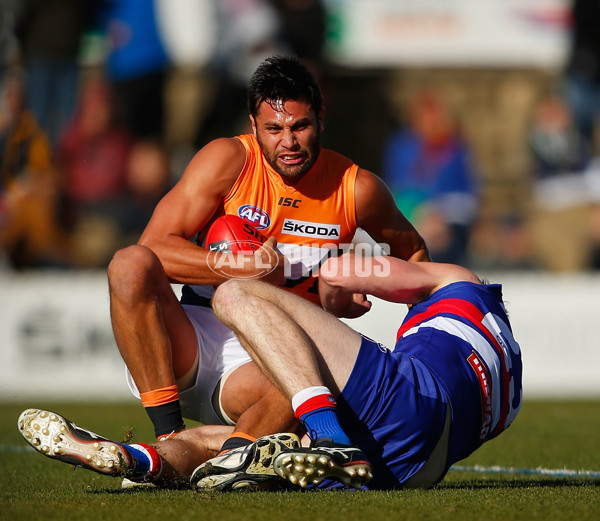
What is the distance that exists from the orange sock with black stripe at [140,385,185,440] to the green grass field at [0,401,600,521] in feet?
1.18

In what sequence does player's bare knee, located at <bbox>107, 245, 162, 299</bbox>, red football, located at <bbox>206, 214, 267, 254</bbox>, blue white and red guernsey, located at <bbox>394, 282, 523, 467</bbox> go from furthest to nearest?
red football, located at <bbox>206, 214, 267, 254</bbox>, player's bare knee, located at <bbox>107, 245, 162, 299</bbox>, blue white and red guernsey, located at <bbox>394, 282, 523, 467</bbox>

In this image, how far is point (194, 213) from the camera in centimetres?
536

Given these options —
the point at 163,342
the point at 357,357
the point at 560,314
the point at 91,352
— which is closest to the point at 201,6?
the point at 91,352

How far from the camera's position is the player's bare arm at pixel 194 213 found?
17.0ft

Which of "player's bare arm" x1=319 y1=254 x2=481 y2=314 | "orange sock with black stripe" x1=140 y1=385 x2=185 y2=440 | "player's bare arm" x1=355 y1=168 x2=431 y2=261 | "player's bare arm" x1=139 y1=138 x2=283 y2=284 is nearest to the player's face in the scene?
"player's bare arm" x1=139 y1=138 x2=283 y2=284

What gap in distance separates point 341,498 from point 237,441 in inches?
23.9

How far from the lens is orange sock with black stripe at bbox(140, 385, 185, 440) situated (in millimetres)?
4883

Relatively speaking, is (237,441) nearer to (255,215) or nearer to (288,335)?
(288,335)

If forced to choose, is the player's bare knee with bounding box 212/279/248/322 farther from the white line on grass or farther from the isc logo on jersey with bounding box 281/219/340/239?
the white line on grass

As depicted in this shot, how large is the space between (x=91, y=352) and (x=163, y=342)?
23.0 feet

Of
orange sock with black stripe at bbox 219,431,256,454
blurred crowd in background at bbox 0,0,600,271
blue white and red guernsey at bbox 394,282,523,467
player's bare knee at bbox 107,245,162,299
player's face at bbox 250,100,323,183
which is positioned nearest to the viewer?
blue white and red guernsey at bbox 394,282,523,467

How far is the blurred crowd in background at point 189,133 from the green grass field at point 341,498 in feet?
22.2

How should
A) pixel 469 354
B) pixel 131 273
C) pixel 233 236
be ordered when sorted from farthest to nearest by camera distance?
pixel 233 236, pixel 131 273, pixel 469 354

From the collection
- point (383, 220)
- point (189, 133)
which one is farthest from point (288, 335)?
point (189, 133)
